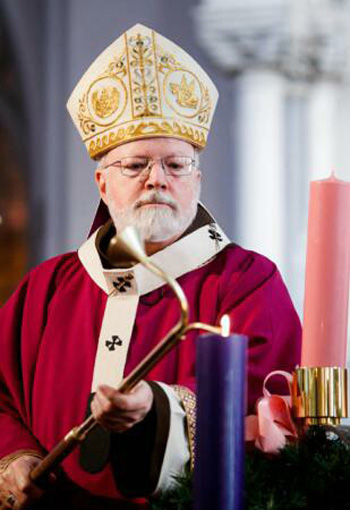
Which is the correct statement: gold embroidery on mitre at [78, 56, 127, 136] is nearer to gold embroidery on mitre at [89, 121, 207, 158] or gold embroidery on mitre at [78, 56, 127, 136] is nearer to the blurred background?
gold embroidery on mitre at [89, 121, 207, 158]

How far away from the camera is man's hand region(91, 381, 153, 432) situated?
1647mm

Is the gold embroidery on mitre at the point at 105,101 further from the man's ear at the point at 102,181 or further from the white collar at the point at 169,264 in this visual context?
the white collar at the point at 169,264

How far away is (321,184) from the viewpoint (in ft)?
6.37

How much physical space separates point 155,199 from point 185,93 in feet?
0.87

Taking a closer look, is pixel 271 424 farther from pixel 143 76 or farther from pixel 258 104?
pixel 258 104

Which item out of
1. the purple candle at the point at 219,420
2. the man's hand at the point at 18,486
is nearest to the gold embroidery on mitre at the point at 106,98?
the man's hand at the point at 18,486

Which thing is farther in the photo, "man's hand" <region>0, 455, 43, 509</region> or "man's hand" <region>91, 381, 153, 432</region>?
"man's hand" <region>0, 455, 43, 509</region>

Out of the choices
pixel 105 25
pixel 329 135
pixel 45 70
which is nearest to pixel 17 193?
pixel 45 70

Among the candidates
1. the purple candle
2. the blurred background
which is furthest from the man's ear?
the blurred background

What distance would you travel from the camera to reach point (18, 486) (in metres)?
1.95

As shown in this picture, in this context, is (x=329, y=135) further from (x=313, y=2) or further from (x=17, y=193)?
(x=17, y=193)

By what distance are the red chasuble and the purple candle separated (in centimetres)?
57

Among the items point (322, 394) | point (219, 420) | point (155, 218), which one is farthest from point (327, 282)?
point (219, 420)

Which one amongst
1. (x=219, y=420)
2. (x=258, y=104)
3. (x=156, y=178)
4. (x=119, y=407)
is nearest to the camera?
(x=219, y=420)
